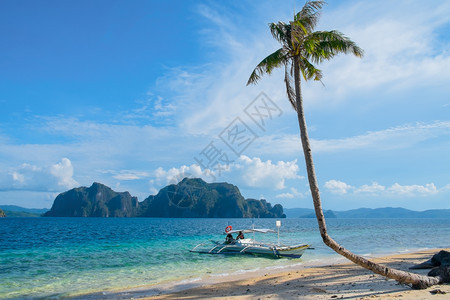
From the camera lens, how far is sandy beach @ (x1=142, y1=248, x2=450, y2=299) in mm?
9062

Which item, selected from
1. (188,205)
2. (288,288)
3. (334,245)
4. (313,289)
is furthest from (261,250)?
(188,205)

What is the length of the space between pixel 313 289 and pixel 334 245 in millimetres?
3602

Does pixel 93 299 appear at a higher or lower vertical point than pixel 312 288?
lower

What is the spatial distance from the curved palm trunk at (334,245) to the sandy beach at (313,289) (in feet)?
0.89

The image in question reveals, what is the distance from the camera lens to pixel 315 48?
1137 cm

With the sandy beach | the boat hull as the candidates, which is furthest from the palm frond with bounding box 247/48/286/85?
the boat hull

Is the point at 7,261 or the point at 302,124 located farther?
the point at 7,261

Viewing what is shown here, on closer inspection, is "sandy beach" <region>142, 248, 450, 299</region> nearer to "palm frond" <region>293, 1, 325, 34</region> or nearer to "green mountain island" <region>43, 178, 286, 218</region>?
"palm frond" <region>293, 1, 325, 34</region>

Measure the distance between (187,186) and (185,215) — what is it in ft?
84.7

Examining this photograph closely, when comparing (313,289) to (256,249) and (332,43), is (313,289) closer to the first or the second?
(332,43)

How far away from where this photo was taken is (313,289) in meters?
11.1

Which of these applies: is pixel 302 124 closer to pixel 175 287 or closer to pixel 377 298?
pixel 377 298

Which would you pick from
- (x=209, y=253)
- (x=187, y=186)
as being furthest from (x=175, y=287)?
(x=187, y=186)

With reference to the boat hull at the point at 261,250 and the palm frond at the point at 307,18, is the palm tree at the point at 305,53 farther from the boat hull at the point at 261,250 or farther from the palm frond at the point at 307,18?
the boat hull at the point at 261,250
